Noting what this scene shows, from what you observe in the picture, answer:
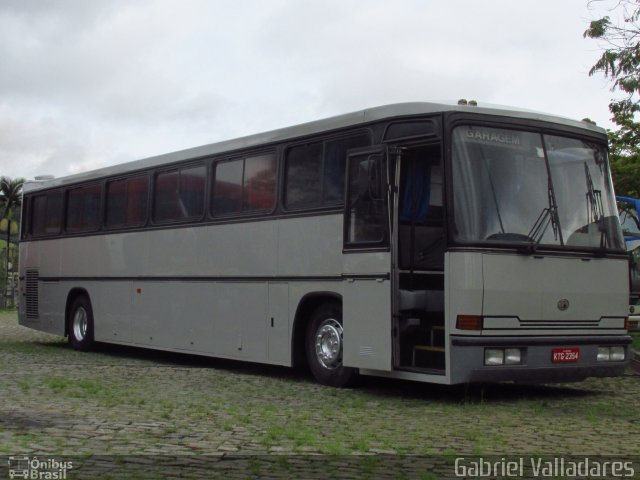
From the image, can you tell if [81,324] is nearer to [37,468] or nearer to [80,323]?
[80,323]

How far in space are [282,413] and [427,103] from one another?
388 centimetres

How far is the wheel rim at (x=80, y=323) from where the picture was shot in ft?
64.4

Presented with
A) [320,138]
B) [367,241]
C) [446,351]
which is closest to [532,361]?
[446,351]

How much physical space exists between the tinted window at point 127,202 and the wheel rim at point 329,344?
5.74 metres

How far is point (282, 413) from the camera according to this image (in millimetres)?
10031

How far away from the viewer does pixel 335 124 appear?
1267cm

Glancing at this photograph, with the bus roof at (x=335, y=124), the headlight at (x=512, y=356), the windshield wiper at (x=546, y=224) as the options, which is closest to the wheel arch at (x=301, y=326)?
the bus roof at (x=335, y=124)

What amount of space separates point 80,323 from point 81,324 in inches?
1.8

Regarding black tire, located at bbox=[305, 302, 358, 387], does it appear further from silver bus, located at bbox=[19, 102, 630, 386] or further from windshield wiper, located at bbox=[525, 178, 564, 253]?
windshield wiper, located at bbox=[525, 178, 564, 253]

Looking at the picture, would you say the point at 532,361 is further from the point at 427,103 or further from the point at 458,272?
the point at 427,103

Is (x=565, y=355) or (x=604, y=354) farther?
(x=604, y=354)

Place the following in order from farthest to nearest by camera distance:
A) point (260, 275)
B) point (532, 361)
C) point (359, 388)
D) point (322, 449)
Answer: point (260, 275) < point (359, 388) < point (532, 361) < point (322, 449)

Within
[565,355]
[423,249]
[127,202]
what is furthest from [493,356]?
[127,202]

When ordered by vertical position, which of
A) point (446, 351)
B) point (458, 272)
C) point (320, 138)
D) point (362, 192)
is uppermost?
point (320, 138)
